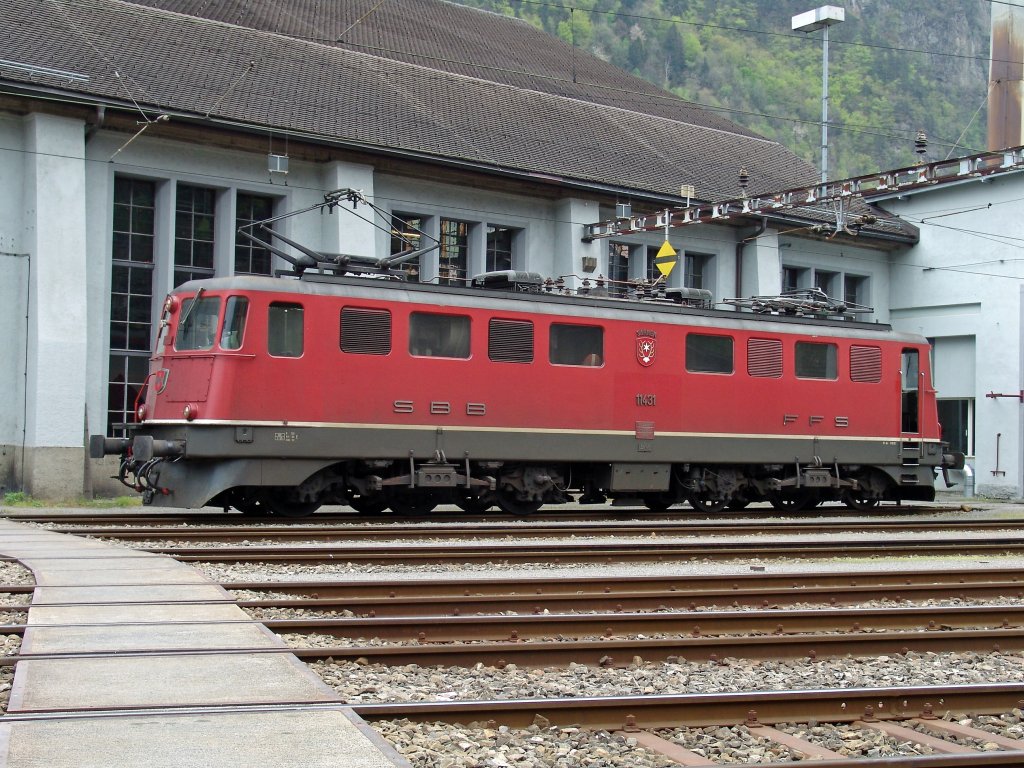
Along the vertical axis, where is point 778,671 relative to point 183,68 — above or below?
below

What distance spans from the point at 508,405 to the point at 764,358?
5.14 m

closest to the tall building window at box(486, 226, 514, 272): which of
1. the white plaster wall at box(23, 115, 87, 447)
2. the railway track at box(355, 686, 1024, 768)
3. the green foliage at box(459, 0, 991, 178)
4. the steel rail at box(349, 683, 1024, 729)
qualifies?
the white plaster wall at box(23, 115, 87, 447)

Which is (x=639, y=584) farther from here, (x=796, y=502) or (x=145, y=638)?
(x=796, y=502)

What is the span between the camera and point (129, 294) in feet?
81.3

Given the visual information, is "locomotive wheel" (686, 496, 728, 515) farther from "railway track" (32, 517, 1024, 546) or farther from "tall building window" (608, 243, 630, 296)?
"tall building window" (608, 243, 630, 296)

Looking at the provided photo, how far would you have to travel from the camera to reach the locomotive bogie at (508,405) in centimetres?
1667

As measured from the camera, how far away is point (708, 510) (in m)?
21.7

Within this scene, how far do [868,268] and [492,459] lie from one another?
22.1m

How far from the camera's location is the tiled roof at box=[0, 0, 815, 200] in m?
25.2

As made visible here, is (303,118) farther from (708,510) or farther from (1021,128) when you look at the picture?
(1021,128)

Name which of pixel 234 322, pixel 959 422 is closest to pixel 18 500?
pixel 234 322

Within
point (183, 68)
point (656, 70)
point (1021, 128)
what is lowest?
point (183, 68)

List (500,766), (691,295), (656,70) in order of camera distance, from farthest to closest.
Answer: (656,70), (691,295), (500,766)

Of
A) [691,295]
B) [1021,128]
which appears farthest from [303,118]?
[1021,128]
